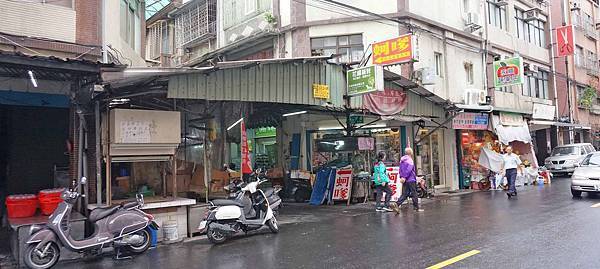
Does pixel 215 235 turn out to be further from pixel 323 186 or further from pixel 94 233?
pixel 323 186

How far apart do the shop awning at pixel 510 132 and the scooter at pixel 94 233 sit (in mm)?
16678

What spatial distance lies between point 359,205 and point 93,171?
Result: 8260 mm

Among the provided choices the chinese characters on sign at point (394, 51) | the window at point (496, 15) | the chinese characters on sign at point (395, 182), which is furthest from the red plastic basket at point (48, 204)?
the window at point (496, 15)

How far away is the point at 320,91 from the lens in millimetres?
11633

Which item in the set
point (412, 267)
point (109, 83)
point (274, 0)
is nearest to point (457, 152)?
point (274, 0)

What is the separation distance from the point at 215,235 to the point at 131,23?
31.3 ft

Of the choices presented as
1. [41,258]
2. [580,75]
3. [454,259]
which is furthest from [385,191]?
[580,75]

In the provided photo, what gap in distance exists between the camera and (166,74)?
8.27 metres

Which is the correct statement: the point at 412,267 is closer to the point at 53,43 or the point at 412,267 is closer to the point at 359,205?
the point at 359,205

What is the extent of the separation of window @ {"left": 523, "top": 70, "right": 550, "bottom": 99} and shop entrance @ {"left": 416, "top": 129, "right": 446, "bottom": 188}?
30.0ft

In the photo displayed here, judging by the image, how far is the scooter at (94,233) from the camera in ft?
23.0

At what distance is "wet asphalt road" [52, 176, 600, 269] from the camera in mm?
6539

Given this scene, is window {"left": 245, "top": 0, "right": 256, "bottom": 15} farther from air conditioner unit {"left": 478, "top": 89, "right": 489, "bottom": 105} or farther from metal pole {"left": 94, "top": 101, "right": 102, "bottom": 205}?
metal pole {"left": 94, "top": 101, "right": 102, "bottom": 205}

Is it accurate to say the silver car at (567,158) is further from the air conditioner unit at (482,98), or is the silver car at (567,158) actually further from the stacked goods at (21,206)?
the stacked goods at (21,206)
